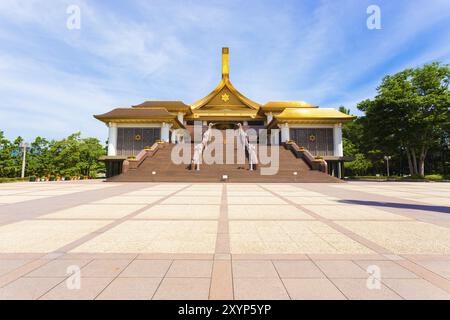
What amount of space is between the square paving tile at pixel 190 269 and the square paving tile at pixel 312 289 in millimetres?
932

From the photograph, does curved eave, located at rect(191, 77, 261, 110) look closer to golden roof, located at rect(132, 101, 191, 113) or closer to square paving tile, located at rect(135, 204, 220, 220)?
golden roof, located at rect(132, 101, 191, 113)

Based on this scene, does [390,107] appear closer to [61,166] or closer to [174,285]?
[174,285]

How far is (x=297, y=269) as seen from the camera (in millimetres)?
2877

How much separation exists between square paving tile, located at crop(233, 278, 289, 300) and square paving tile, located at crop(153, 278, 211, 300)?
32 cm

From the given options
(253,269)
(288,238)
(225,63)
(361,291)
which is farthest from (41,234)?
(225,63)

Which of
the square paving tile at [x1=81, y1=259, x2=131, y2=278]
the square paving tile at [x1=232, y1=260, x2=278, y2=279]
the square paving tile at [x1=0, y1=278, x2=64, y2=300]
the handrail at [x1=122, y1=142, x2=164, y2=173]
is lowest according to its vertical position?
the square paving tile at [x1=0, y1=278, x2=64, y2=300]

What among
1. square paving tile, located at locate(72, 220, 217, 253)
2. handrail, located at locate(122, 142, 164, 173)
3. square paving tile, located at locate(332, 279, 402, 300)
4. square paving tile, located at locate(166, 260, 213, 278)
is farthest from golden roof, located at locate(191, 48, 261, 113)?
square paving tile, located at locate(332, 279, 402, 300)

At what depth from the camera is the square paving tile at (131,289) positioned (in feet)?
7.35

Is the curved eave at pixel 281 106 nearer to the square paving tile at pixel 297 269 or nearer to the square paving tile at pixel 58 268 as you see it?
the square paving tile at pixel 297 269

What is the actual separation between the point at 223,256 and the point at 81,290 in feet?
5.61

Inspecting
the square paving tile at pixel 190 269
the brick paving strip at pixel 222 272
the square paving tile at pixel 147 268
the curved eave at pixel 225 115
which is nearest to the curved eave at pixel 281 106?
the curved eave at pixel 225 115

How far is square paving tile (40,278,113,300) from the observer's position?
88.3 inches

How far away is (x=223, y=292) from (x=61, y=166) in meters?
38.1
